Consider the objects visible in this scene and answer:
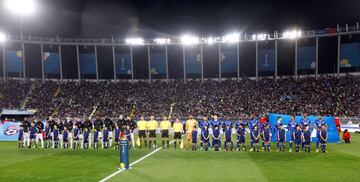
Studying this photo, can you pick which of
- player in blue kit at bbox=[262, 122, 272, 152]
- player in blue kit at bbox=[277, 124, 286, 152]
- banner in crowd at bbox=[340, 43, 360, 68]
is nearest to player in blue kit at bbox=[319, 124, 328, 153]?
player in blue kit at bbox=[277, 124, 286, 152]

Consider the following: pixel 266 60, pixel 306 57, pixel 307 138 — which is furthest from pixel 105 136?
pixel 306 57

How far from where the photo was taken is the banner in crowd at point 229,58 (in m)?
67.5

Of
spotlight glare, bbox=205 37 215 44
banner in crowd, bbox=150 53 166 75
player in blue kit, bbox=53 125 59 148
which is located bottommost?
player in blue kit, bbox=53 125 59 148

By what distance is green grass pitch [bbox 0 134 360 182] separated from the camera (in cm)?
1355

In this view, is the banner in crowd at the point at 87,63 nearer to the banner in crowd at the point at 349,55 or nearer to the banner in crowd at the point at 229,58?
the banner in crowd at the point at 229,58

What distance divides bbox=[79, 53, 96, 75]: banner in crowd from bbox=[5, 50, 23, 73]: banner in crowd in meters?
11.0

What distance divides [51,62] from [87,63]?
6727 mm

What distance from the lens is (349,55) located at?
6056 centimetres

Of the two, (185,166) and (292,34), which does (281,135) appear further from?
(292,34)

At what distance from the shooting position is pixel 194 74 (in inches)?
2753

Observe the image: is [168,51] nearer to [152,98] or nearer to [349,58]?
[152,98]

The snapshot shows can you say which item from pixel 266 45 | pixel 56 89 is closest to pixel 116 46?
pixel 56 89

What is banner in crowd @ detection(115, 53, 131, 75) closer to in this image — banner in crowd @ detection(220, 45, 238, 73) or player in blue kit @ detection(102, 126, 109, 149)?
banner in crowd @ detection(220, 45, 238, 73)

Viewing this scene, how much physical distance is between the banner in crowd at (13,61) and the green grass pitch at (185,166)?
48.8 metres
